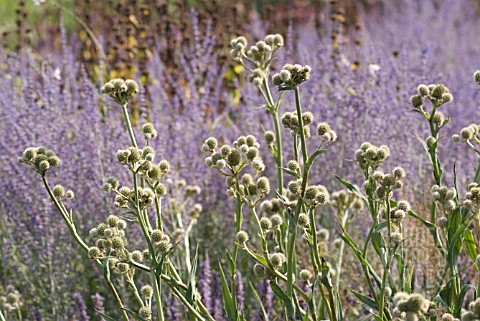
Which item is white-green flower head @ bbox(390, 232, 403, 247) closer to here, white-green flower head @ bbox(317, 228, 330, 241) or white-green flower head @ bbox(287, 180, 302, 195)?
white-green flower head @ bbox(287, 180, 302, 195)

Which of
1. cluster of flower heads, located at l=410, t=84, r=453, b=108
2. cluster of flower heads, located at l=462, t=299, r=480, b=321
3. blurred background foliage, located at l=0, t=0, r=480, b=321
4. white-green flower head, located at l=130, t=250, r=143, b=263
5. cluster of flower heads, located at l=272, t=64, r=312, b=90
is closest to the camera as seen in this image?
cluster of flower heads, located at l=462, t=299, r=480, b=321

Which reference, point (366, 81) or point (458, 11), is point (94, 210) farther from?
point (458, 11)

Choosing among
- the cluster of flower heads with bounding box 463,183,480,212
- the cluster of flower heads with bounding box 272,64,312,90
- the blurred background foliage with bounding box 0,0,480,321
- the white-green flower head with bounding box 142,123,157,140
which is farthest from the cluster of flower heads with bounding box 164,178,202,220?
the cluster of flower heads with bounding box 463,183,480,212

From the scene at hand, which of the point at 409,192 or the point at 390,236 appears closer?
the point at 390,236

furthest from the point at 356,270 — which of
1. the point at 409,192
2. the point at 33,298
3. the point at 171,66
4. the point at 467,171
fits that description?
the point at 171,66

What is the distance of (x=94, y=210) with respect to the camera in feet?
10.9

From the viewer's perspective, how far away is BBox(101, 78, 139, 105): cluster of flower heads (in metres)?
1.70

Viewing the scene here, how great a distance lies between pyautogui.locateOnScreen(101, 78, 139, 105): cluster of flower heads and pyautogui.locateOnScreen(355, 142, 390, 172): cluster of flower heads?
1.87 feet

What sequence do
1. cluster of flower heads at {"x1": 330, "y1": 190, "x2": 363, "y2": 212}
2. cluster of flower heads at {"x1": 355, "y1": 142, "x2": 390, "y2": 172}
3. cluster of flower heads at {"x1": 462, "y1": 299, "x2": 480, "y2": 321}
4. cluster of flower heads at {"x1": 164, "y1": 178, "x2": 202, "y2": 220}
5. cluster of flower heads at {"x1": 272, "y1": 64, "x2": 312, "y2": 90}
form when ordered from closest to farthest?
cluster of flower heads at {"x1": 462, "y1": 299, "x2": 480, "y2": 321}, cluster of flower heads at {"x1": 272, "y1": 64, "x2": 312, "y2": 90}, cluster of flower heads at {"x1": 355, "y1": 142, "x2": 390, "y2": 172}, cluster of flower heads at {"x1": 330, "y1": 190, "x2": 363, "y2": 212}, cluster of flower heads at {"x1": 164, "y1": 178, "x2": 202, "y2": 220}

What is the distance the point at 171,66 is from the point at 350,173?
85.1 inches

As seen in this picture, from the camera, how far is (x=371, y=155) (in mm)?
1587

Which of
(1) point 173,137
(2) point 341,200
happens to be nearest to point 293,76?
(2) point 341,200

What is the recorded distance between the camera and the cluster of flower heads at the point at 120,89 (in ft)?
5.56

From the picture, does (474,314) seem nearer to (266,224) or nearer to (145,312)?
(266,224)
